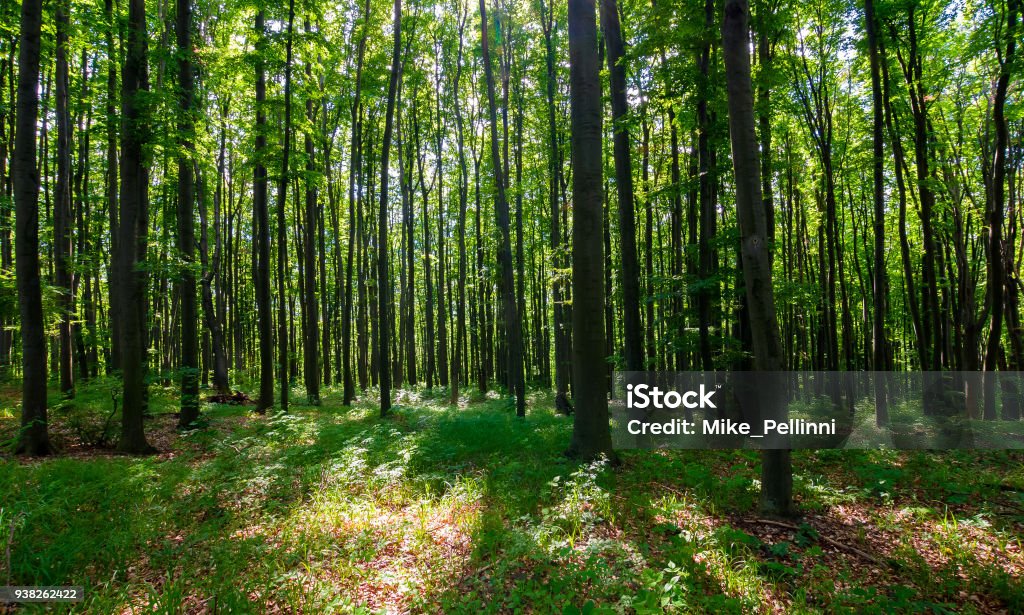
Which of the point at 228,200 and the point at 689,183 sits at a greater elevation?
the point at 228,200

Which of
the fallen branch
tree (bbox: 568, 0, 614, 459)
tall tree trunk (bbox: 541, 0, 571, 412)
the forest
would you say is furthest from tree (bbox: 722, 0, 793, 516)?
tall tree trunk (bbox: 541, 0, 571, 412)

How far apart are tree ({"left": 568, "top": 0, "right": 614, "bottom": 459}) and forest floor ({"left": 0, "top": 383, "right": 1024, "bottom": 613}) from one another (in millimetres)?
690

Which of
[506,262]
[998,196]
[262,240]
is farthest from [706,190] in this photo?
[262,240]

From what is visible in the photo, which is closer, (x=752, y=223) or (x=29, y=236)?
(x=752, y=223)

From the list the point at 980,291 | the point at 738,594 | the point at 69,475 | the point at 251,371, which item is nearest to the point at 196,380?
the point at 69,475

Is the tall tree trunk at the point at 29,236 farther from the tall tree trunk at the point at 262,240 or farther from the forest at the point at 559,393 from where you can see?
the tall tree trunk at the point at 262,240

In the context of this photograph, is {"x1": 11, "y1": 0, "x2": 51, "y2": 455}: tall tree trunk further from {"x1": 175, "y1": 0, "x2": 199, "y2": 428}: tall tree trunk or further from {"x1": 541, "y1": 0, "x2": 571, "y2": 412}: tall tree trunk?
{"x1": 541, "y1": 0, "x2": 571, "y2": 412}: tall tree trunk

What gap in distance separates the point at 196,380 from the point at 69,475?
4107 mm

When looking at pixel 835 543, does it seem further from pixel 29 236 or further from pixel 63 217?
pixel 63 217

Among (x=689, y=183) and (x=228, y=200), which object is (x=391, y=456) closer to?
(x=689, y=183)

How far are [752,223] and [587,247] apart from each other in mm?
2333

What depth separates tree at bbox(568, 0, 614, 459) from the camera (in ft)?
21.6

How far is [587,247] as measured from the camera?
21.8ft

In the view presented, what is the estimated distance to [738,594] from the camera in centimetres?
364
